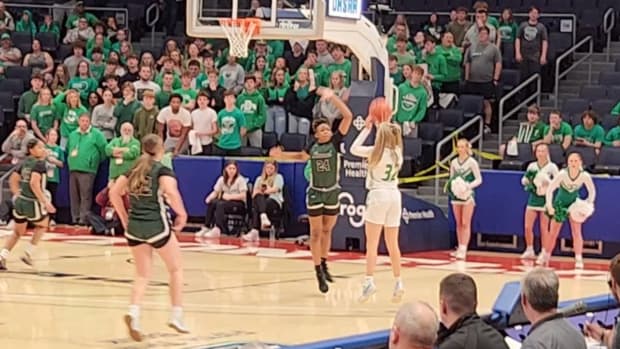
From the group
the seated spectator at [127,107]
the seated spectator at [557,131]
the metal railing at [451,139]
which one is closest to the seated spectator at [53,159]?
the seated spectator at [127,107]

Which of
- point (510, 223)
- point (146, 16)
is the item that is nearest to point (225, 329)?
point (510, 223)

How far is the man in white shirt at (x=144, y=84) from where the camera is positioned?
21.9 meters

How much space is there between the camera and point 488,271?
53.5 feet

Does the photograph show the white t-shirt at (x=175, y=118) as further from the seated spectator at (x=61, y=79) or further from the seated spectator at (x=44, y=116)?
the seated spectator at (x=61, y=79)

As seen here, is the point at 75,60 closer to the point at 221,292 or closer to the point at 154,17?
the point at 154,17

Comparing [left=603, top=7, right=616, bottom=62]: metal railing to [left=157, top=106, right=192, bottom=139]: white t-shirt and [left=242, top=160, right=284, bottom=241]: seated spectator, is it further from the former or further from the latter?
[left=157, top=106, right=192, bottom=139]: white t-shirt

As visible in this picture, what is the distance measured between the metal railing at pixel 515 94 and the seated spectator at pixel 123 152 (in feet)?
20.0

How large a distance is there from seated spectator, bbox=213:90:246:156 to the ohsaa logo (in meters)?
3.35

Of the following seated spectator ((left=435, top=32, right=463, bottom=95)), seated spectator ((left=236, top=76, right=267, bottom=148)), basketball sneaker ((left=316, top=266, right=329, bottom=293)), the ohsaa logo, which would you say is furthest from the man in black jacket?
seated spectator ((left=435, top=32, right=463, bottom=95))

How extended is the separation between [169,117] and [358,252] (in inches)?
178

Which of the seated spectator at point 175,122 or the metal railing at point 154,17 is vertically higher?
the metal railing at point 154,17

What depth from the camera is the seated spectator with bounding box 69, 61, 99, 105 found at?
22.6m

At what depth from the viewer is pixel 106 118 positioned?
21.5 metres

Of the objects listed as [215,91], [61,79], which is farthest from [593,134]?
[61,79]
